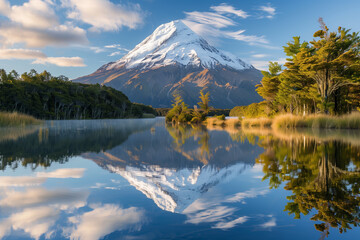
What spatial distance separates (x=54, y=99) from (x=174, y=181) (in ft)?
267

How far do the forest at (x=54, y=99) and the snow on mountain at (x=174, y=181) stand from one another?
1916 inches

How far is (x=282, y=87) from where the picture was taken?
103ft

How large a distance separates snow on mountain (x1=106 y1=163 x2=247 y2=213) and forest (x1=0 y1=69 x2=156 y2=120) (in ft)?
160

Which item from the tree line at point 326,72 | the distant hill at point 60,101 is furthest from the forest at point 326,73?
the distant hill at point 60,101

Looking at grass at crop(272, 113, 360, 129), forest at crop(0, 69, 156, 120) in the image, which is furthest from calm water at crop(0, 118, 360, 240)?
forest at crop(0, 69, 156, 120)

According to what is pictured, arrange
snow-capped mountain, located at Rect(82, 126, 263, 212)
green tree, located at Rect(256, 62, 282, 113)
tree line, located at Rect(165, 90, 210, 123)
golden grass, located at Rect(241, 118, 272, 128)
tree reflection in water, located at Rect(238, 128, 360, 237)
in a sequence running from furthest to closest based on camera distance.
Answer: tree line, located at Rect(165, 90, 210, 123), green tree, located at Rect(256, 62, 282, 113), golden grass, located at Rect(241, 118, 272, 128), snow-capped mountain, located at Rect(82, 126, 263, 212), tree reflection in water, located at Rect(238, 128, 360, 237)

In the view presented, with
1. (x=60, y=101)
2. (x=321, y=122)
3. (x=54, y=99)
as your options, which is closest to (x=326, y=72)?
(x=321, y=122)

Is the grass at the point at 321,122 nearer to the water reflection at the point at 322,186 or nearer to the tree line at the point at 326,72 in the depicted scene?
the tree line at the point at 326,72

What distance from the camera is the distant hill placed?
55.0 metres

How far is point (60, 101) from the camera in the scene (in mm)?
73875

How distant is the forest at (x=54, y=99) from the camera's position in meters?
55.2

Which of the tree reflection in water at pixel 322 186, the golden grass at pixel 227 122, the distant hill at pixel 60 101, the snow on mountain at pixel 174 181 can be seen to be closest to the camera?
the tree reflection in water at pixel 322 186

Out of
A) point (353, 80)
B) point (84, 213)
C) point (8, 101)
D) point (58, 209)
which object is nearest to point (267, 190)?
point (84, 213)

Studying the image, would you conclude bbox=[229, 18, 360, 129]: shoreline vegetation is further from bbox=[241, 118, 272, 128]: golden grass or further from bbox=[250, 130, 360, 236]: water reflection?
bbox=[250, 130, 360, 236]: water reflection
